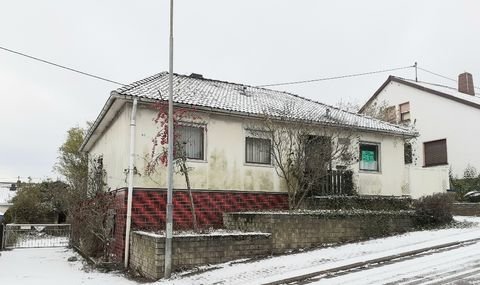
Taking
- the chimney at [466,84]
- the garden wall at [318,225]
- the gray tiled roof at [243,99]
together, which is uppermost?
the chimney at [466,84]

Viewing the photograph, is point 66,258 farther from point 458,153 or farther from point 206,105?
point 458,153

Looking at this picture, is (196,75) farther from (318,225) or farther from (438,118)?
(438,118)

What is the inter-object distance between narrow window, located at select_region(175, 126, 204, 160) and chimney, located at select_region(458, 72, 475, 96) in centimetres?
2363

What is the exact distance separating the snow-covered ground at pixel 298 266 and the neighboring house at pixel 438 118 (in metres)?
11.9

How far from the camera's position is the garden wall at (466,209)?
19172 millimetres

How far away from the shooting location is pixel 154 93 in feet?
47.5

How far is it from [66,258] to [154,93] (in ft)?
23.5

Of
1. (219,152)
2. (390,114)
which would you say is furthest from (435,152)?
(219,152)

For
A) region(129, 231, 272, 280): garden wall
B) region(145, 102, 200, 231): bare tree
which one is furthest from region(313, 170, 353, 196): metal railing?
region(145, 102, 200, 231): bare tree

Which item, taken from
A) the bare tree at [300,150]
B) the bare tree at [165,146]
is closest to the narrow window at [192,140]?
the bare tree at [165,146]

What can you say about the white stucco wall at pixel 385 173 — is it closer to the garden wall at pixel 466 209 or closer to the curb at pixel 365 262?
the garden wall at pixel 466 209

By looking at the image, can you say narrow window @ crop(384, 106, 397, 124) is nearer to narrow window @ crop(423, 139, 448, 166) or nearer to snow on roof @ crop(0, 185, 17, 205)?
narrow window @ crop(423, 139, 448, 166)

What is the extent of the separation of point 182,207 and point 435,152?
62.6 ft

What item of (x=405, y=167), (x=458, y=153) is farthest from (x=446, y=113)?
(x=405, y=167)
